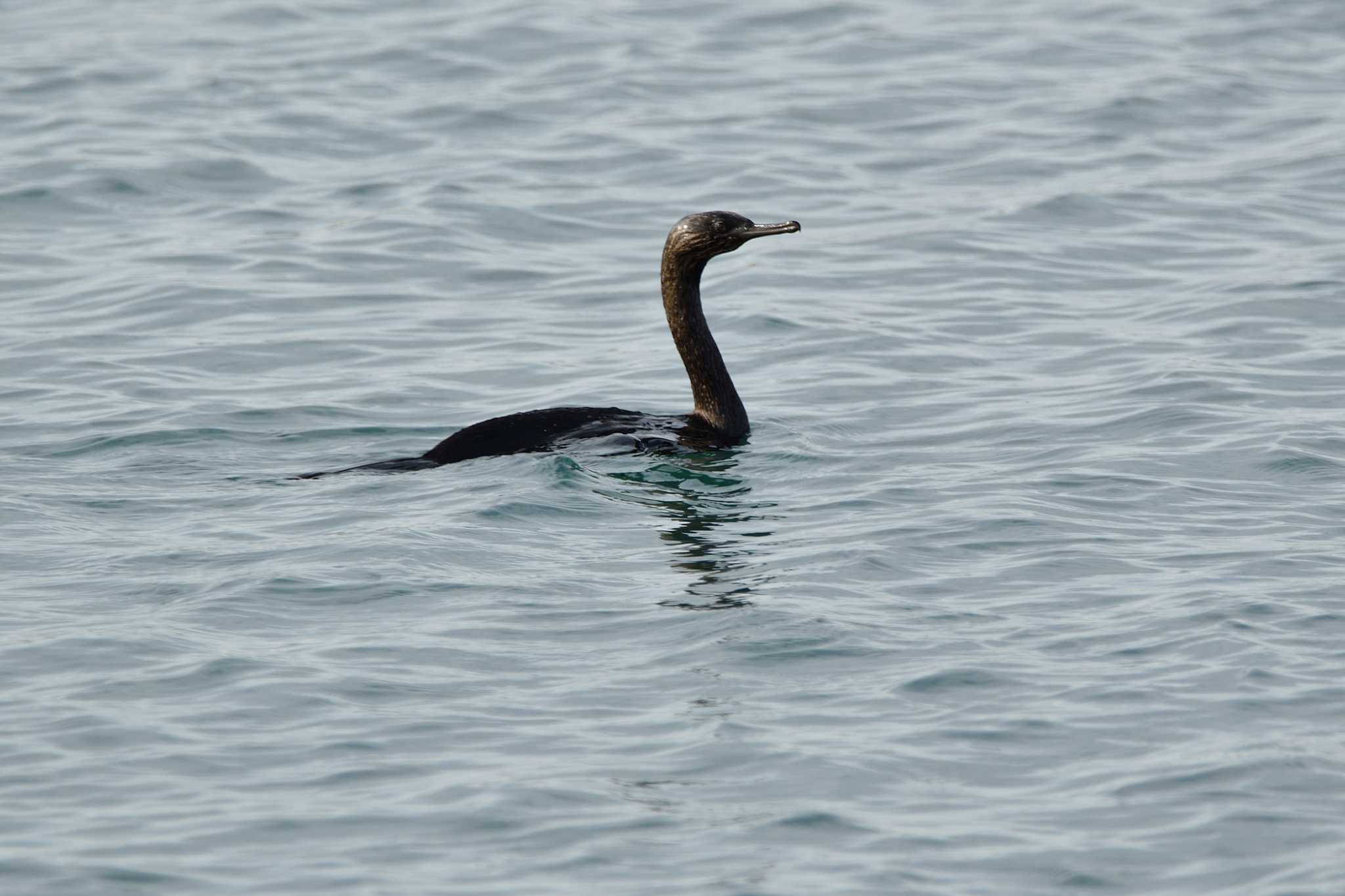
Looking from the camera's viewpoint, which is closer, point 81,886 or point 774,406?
point 81,886

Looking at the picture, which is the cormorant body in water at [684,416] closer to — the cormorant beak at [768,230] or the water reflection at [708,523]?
A: the cormorant beak at [768,230]

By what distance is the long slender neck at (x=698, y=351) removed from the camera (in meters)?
10.1

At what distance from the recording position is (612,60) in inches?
791

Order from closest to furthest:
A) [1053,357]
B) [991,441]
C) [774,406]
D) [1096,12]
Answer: [991,441]
[774,406]
[1053,357]
[1096,12]

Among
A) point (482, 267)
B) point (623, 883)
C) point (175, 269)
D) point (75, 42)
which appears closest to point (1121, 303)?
point (482, 267)

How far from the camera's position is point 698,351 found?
33.7 feet

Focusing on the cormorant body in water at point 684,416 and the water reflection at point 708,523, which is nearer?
the water reflection at point 708,523

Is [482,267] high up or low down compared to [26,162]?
down

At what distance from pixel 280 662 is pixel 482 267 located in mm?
7833

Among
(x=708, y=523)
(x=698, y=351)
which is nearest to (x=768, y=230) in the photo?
(x=698, y=351)

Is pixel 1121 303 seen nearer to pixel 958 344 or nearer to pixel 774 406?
pixel 958 344

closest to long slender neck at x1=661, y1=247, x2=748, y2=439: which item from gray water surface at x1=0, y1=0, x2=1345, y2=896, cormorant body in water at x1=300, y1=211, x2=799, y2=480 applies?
cormorant body in water at x1=300, y1=211, x2=799, y2=480

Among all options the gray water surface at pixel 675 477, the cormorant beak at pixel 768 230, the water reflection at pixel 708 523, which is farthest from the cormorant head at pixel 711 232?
the water reflection at pixel 708 523

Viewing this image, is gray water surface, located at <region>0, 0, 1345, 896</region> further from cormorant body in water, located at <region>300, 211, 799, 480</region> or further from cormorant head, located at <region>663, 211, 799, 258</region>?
cormorant head, located at <region>663, 211, 799, 258</region>
